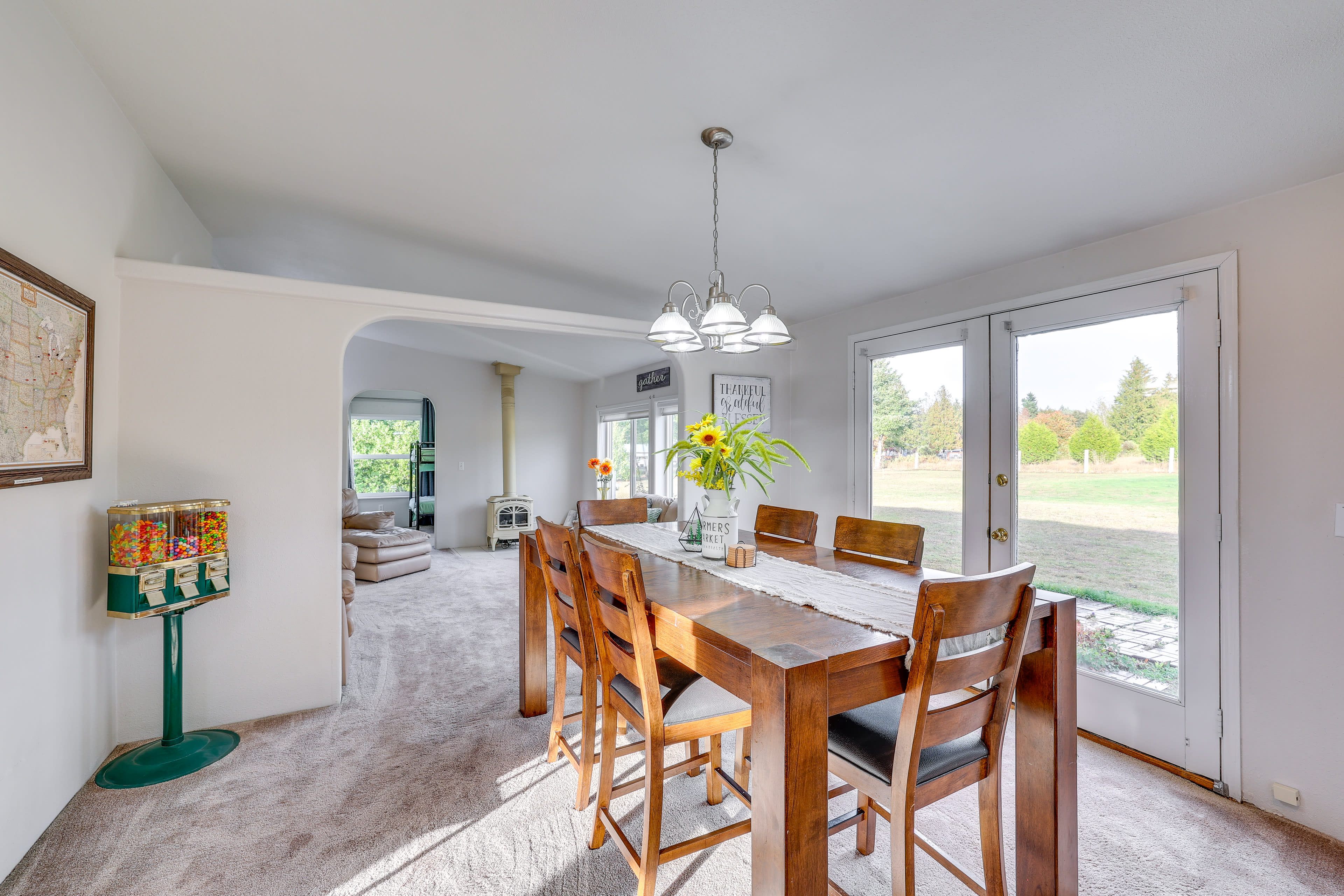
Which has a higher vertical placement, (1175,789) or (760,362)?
(760,362)

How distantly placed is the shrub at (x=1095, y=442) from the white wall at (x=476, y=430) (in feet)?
22.0

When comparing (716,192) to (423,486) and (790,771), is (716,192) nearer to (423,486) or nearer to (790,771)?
(790,771)

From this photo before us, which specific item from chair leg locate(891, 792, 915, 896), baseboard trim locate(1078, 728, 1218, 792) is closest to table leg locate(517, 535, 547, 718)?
chair leg locate(891, 792, 915, 896)

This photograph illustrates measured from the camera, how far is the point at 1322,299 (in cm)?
200

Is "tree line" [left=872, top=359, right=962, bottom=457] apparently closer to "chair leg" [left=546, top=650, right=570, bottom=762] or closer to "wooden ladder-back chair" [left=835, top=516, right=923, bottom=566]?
"wooden ladder-back chair" [left=835, top=516, right=923, bottom=566]

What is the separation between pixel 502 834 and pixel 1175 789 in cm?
252

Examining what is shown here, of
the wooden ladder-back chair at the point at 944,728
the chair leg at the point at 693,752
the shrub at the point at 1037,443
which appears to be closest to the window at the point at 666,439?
the shrub at the point at 1037,443

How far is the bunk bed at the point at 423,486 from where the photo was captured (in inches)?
313

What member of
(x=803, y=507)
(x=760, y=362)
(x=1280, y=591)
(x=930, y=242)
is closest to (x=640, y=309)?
(x=760, y=362)

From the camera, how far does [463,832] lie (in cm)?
194

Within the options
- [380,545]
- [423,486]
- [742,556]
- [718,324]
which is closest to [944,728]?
[742,556]

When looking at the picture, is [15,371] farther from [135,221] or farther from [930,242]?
[930,242]

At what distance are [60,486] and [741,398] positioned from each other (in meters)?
3.53

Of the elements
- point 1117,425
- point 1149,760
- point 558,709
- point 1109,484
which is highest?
point 1117,425
